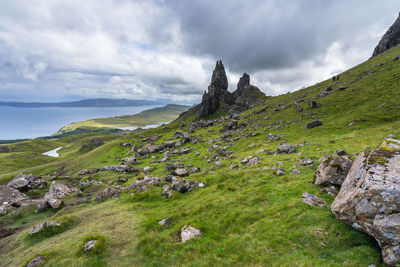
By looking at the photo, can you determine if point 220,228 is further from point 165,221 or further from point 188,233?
point 165,221

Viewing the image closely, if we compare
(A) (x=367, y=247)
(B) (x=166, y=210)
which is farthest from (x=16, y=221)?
(A) (x=367, y=247)

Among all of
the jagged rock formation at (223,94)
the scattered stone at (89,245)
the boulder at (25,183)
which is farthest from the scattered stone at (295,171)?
the jagged rock formation at (223,94)

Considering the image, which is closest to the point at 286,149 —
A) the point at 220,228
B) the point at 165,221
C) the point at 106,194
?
the point at 220,228

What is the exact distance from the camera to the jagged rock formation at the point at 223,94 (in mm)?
159000

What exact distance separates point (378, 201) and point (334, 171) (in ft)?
20.0

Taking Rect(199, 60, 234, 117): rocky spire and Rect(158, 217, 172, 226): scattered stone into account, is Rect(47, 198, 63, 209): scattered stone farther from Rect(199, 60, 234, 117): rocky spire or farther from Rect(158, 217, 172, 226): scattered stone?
Rect(199, 60, 234, 117): rocky spire

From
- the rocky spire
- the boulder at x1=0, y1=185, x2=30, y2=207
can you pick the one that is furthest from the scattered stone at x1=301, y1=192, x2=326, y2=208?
the rocky spire

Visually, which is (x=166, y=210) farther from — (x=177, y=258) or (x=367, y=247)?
(x=367, y=247)

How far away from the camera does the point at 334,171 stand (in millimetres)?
14281

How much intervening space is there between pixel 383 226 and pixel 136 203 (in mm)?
21464

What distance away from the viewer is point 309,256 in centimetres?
938

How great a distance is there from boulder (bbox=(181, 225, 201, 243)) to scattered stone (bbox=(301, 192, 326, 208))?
8732 millimetres

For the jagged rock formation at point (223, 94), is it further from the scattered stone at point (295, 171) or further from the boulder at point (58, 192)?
the boulder at point (58, 192)

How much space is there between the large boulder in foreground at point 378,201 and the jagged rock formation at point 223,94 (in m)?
145
